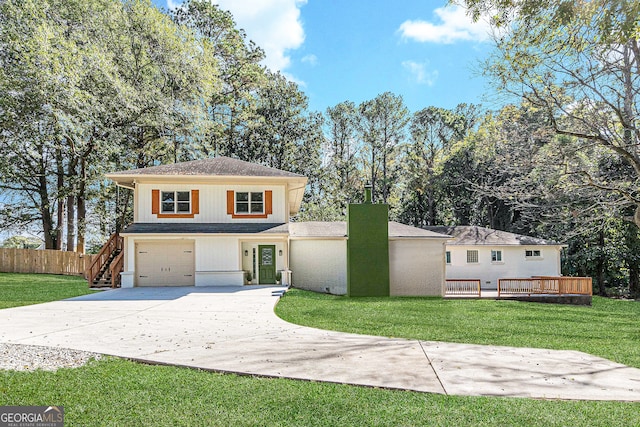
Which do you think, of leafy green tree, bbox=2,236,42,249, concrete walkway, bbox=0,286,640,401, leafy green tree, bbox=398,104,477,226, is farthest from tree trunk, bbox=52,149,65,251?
leafy green tree, bbox=398,104,477,226

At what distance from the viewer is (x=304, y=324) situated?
9398mm

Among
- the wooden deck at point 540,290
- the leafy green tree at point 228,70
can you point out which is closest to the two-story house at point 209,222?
the wooden deck at point 540,290

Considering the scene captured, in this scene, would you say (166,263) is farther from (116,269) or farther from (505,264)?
(505,264)

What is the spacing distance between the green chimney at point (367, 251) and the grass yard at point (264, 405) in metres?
12.2

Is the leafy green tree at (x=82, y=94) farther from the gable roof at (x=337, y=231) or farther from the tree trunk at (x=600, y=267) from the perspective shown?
the tree trunk at (x=600, y=267)

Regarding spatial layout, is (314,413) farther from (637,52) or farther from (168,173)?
(168,173)

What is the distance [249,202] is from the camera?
1994 centimetres

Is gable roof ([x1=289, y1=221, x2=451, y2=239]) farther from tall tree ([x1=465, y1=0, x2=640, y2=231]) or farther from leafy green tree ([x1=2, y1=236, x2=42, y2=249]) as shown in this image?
leafy green tree ([x1=2, y1=236, x2=42, y2=249])

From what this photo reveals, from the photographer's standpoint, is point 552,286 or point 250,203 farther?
point 250,203

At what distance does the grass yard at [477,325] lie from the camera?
785 cm

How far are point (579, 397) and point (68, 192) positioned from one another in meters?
28.4

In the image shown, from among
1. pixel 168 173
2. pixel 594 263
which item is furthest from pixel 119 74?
pixel 594 263

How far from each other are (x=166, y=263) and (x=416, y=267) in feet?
36.7

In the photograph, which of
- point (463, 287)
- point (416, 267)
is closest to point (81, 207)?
point (416, 267)
